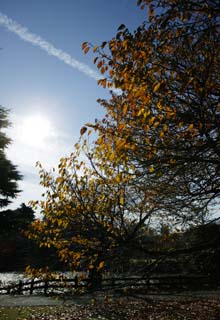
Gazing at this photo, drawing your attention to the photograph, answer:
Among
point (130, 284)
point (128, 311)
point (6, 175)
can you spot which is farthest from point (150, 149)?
point (6, 175)

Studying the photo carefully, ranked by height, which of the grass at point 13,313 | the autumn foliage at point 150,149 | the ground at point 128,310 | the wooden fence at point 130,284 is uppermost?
the autumn foliage at point 150,149

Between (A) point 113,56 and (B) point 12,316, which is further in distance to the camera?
(B) point 12,316

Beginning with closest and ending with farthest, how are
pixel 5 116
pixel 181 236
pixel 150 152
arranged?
pixel 150 152 < pixel 181 236 < pixel 5 116

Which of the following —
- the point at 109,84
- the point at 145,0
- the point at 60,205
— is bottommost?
the point at 60,205

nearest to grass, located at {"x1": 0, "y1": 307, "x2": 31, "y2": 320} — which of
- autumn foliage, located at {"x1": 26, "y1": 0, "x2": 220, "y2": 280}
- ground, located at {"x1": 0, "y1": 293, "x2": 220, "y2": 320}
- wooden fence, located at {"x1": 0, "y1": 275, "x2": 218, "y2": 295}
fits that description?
ground, located at {"x1": 0, "y1": 293, "x2": 220, "y2": 320}

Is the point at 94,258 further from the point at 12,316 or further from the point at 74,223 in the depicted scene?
the point at 12,316

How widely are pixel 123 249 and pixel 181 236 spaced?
2.01 metres

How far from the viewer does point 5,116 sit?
17844 millimetres

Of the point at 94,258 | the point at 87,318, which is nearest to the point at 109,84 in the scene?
the point at 94,258

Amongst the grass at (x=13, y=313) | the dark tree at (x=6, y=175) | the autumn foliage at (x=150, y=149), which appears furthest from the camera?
the dark tree at (x=6, y=175)

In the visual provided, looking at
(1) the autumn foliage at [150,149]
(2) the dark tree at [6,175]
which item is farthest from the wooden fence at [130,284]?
→ (2) the dark tree at [6,175]

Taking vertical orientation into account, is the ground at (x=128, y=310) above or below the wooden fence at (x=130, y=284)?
below

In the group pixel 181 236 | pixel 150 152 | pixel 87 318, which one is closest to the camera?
pixel 150 152

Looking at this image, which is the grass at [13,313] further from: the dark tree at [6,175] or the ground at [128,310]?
the dark tree at [6,175]
